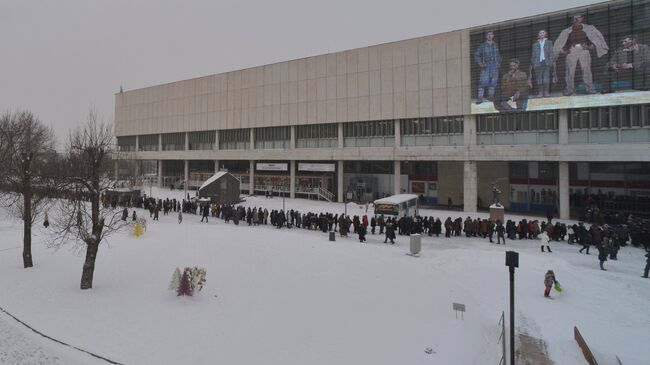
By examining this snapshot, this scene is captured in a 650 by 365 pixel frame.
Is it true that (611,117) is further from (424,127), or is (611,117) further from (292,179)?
(292,179)

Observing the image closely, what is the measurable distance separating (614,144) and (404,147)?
699 inches

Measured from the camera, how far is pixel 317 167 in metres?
48.3

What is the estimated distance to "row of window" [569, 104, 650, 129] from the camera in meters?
30.2

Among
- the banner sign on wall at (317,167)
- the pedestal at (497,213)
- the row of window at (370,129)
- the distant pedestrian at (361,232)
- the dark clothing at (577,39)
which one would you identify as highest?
the dark clothing at (577,39)

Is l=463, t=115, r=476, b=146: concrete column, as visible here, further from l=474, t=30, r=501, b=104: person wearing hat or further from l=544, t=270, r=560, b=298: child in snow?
l=544, t=270, r=560, b=298: child in snow

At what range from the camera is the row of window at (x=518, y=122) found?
112ft

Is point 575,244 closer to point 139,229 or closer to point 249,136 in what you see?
point 139,229

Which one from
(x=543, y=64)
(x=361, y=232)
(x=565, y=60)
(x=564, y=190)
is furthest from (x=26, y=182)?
(x=565, y=60)

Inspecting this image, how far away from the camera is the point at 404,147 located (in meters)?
41.5

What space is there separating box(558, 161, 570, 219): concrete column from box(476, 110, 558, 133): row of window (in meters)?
3.53

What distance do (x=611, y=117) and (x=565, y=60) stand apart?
231 inches

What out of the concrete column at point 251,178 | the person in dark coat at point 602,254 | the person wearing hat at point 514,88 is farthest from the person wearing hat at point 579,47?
the concrete column at point 251,178

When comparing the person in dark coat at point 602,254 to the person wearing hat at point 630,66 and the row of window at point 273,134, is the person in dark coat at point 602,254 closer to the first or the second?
the person wearing hat at point 630,66

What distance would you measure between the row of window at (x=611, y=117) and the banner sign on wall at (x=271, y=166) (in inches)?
1242
